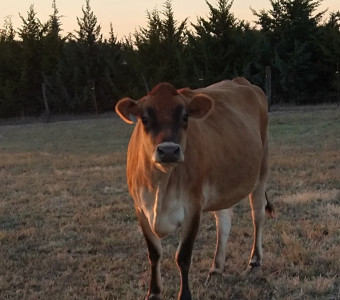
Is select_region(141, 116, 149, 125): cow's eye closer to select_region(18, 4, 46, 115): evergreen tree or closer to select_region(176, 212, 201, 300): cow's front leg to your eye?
select_region(176, 212, 201, 300): cow's front leg

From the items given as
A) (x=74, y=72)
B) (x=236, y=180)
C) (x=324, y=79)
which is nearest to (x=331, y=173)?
(x=236, y=180)

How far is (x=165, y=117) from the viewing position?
3227 mm

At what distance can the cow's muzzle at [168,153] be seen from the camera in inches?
117

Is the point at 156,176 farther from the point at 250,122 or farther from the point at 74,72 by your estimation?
the point at 74,72

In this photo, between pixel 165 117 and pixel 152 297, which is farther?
pixel 152 297

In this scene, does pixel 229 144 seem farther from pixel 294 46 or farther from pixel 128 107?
pixel 294 46

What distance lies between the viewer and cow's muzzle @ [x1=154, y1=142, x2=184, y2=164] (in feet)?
9.76

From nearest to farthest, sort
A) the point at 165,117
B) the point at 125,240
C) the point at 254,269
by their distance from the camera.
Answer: the point at 165,117 < the point at 254,269 < the point at 125,240

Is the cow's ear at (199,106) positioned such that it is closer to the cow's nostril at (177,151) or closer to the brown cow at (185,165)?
the brown cow at (185,165)

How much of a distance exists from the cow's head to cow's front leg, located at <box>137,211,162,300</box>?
61 cm

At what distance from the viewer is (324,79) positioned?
22578mm

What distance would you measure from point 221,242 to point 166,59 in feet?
70.7

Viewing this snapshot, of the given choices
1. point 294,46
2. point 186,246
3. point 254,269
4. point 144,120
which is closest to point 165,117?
point 144,120

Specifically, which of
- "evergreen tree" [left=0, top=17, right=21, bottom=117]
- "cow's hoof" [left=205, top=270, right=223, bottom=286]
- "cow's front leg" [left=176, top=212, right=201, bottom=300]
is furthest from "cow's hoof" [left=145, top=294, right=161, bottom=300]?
"evergreen tree" [left=0, top=17, right=21, bottom=117]
